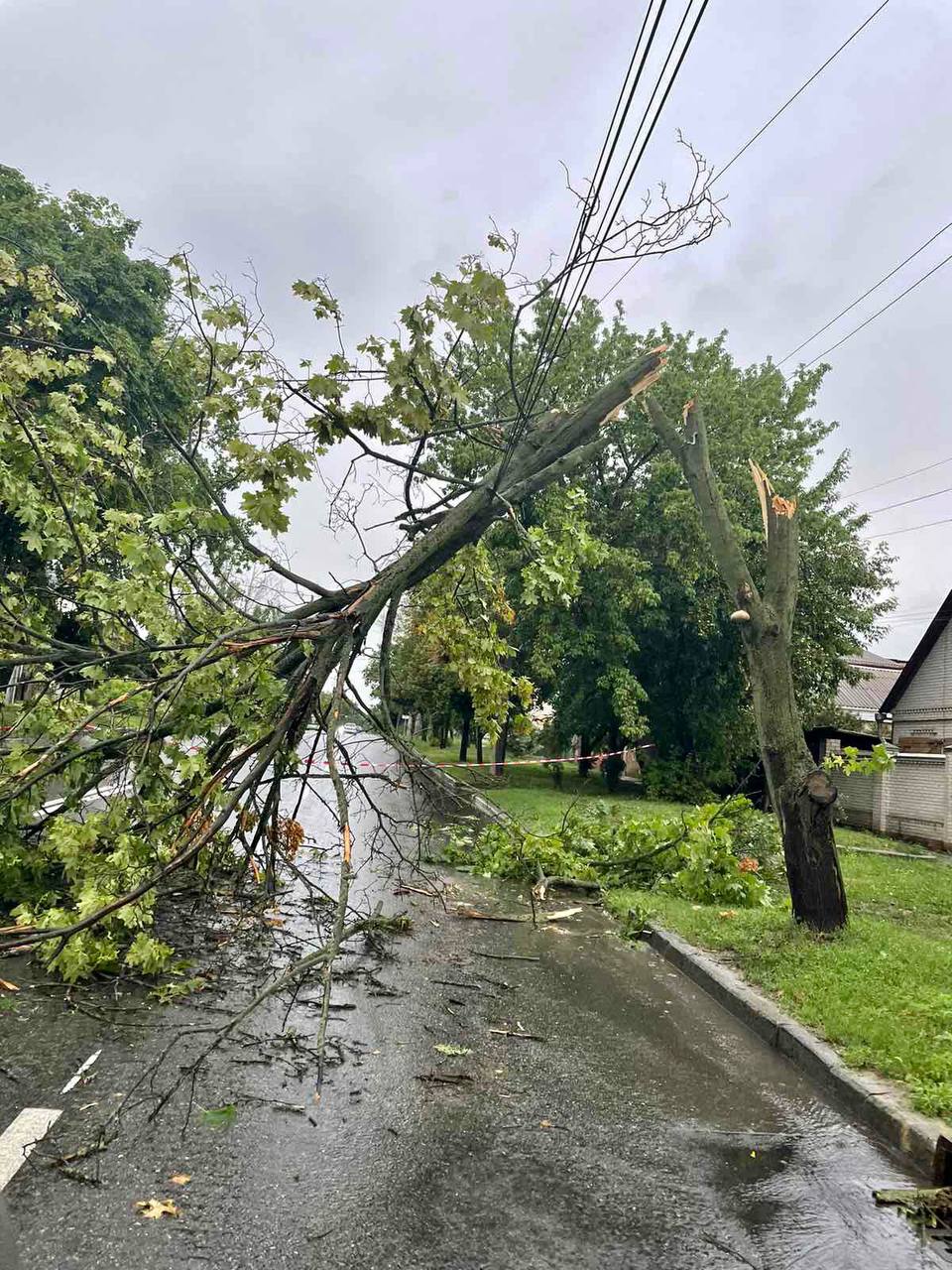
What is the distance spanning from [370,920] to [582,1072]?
1.36 m

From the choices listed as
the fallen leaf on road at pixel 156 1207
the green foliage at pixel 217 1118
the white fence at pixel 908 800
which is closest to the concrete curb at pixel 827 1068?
the green foliage at pixel 217 1118

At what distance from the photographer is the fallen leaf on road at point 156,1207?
9.16 feet

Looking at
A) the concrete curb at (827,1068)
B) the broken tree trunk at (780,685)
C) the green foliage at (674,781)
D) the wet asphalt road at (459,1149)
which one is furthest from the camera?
the green foliage at (674,781)

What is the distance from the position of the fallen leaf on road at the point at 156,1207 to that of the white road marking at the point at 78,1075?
3.52 feet

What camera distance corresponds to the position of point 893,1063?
420 centimetres

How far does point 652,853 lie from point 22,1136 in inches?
267

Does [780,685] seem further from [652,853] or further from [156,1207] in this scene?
[156,1207]

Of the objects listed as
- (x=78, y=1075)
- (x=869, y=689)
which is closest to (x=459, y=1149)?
(x=78, y=1075)

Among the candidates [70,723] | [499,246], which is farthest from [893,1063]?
[70,723]

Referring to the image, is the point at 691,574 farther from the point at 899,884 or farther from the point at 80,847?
the point at 80,847

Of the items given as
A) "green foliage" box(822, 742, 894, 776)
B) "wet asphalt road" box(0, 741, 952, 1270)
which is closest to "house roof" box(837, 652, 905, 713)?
"green foliage" box(822, 742, 894, 776)

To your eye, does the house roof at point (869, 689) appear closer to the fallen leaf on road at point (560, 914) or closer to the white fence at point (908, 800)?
the white fence at point (908, 800)

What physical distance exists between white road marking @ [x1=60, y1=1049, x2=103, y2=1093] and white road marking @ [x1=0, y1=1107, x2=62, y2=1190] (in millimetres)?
224

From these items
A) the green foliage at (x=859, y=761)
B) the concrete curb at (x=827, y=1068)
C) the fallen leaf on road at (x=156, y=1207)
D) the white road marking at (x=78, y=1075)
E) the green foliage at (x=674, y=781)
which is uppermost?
the green foliage at (x=859, y=761)
